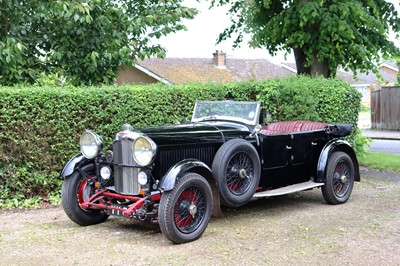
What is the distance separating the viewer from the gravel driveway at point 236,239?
5332 mm

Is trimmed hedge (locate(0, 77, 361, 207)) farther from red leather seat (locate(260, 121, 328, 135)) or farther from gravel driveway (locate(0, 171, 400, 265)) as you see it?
red leather seat (locate(260, 121, 328, 135))

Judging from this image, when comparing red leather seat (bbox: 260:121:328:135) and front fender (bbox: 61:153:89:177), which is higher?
red leather seat (bbox: 260:121:328:135)

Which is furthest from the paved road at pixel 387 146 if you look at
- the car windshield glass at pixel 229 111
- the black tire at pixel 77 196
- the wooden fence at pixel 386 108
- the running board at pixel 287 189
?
the black tire at pixel 77 196

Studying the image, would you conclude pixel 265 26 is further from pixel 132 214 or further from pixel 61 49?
pixel 132 214

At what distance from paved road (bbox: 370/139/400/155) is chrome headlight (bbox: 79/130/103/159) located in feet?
40.4

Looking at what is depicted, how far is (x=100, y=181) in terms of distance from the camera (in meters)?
6.57

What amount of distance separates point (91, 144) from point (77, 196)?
2.22ft

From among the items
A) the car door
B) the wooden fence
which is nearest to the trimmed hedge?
the car door

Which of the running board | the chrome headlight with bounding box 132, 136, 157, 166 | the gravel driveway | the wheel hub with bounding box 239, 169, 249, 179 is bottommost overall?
the gravel driveway

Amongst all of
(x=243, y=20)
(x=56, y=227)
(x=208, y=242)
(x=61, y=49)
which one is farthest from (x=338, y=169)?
(x=243, y=20)

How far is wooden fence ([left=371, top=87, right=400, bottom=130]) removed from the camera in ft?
86.0

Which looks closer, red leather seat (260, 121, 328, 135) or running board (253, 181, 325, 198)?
running board (253, 181, 325, 198)

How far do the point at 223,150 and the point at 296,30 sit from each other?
873cm

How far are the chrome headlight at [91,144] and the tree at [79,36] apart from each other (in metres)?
3.28
